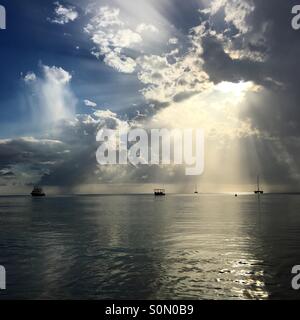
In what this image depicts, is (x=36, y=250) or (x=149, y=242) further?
(x=149, y=242)

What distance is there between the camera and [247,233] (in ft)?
181

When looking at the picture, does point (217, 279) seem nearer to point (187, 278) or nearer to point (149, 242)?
point (187, 278)

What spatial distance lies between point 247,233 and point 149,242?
18.0m
